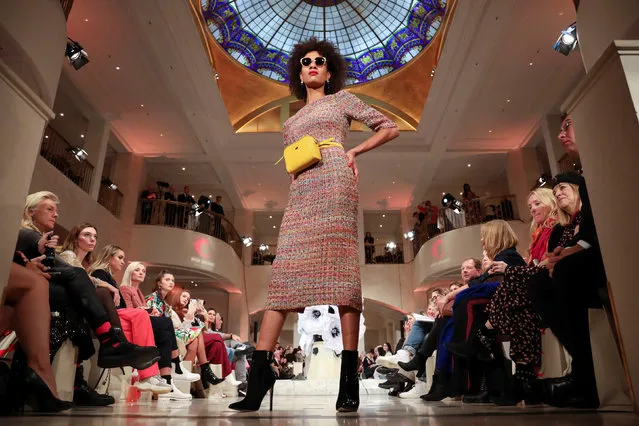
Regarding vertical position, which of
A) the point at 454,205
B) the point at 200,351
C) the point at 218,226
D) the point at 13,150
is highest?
the point at 454,205

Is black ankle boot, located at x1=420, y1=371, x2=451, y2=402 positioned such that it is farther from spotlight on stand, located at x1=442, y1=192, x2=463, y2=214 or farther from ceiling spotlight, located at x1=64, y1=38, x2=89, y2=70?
spotlight on stand, located at x1=442, y1=192, x2=463, y2=214

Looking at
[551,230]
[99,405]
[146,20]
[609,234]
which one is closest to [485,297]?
[551,230]

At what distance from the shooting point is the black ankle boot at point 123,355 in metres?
2.37

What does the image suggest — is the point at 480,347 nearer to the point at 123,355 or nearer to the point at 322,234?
the point at 322,234

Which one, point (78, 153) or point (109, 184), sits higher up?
point (109, 184)

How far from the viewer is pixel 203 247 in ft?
47.7

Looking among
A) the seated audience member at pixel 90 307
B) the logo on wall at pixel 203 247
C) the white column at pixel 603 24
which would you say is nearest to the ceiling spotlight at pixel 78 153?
the logo on wall at pixel 203 247

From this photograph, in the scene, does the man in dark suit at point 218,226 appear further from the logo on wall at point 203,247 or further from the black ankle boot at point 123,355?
the black ankle boot at point 123,355

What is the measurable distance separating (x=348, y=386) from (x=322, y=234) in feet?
2.11

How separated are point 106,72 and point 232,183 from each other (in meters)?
6.88

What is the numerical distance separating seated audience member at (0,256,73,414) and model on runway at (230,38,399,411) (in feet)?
2.53

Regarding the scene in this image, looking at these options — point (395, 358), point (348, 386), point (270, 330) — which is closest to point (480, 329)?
point (348, 386)

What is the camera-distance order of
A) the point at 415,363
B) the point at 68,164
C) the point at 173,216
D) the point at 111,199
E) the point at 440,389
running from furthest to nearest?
the point at 173,216, the point at 111,199, the point at 68,164, the point at 415,363, the point at 440,389

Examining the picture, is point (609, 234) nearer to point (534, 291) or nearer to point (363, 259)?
point (534, 291)
